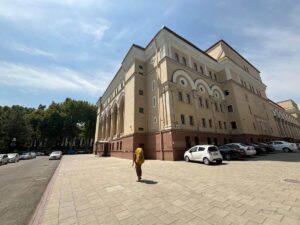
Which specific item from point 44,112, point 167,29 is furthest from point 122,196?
point 44,112

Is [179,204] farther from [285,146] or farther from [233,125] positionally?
[233,125]

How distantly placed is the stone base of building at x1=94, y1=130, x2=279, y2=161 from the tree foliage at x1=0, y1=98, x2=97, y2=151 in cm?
3798

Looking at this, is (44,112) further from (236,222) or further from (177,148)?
(236,222)

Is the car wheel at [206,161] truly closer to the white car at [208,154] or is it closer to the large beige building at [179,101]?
the white car at [208,154]

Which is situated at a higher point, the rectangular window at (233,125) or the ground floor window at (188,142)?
the rectangular window at (233,125)

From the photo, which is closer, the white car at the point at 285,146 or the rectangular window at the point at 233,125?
the white car at the point at 285,146

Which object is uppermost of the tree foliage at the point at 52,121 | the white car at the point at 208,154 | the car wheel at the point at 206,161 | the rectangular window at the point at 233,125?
the tree foliage at the point at 52,121

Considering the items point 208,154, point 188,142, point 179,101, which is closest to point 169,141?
point 188,142

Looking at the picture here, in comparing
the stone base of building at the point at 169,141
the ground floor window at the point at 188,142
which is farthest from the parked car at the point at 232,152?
the stone base of building at the point at 169,141

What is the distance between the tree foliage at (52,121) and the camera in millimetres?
49688

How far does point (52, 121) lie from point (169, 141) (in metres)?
53.8

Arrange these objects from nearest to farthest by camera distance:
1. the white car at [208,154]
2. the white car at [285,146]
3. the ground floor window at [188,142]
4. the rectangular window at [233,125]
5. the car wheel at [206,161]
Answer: the white car at [208,154] → the car wheel at [206,161] → the ground floor window at [188,142] → the white car at [285,146] → the rectangular window at [233,125]

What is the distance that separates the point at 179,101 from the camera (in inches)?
871

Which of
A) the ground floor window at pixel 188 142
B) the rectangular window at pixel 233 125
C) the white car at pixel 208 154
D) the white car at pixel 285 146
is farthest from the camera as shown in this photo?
the rectangular window at pixel 233 125
